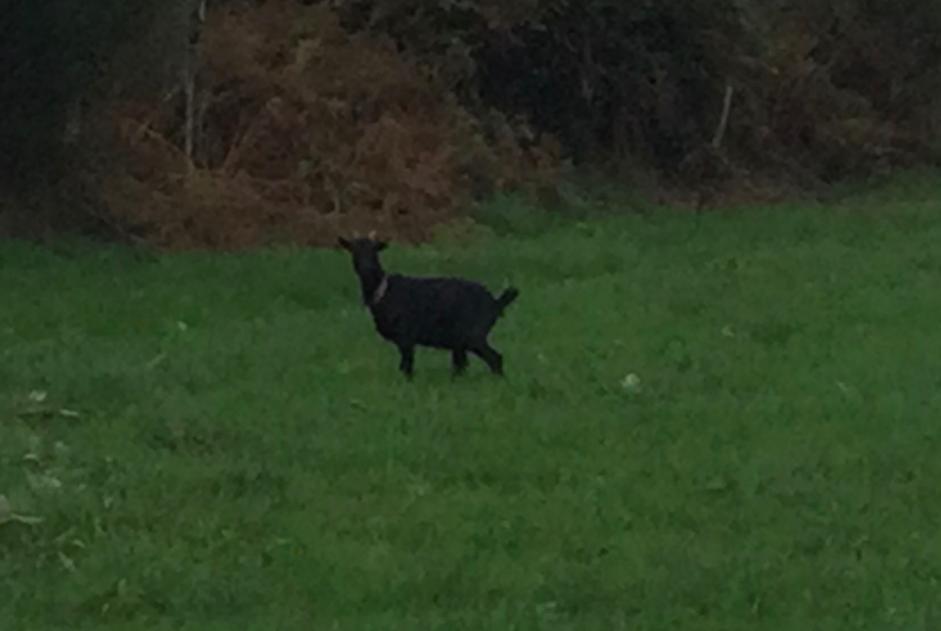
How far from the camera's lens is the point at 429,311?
15.1 m

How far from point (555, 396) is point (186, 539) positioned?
4.29 meters

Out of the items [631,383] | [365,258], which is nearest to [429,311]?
[365,258]

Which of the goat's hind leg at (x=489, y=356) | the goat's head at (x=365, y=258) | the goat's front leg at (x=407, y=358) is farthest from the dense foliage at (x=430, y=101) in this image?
the goat's hind leg at (x=489, y=356)

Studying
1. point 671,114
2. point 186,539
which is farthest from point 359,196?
point 186,539

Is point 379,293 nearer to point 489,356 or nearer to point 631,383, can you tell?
point 489,356

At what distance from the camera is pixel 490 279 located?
21859 mm

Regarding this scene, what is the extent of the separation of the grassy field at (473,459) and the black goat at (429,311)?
234mm

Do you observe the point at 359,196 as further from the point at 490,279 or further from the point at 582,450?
the point at 582,450

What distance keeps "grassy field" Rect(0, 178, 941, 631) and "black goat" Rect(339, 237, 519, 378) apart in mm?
234

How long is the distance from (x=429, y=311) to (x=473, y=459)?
278cm

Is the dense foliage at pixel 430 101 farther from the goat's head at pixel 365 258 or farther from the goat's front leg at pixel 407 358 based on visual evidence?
the goat's front leg at pixel 407 358

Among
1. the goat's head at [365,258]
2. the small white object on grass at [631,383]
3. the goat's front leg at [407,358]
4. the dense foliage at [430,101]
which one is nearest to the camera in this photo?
the small white object on grass at [631,383]

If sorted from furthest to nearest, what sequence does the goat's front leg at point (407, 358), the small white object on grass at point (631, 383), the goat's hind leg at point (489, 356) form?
the goat's front leg at point (407, 358) < the goat's hind leg at point (489, 356) < the small white object on grass at point (631, 383)

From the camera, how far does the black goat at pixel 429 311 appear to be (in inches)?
593
